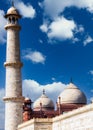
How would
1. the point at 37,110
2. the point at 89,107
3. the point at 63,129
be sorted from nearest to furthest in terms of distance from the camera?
the point at 89,107, the point at 63,129, the point at 37,110

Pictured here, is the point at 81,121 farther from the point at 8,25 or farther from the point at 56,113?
the point at 56,113

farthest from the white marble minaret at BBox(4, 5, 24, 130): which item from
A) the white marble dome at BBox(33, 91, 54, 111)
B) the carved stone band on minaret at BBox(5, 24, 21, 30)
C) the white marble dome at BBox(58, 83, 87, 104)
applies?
the white marble dome at BBox(33, 91, 54, 111)

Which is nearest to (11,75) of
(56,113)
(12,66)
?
(12,66)

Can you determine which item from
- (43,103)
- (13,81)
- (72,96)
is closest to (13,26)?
(13,81)

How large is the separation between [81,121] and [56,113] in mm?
18483

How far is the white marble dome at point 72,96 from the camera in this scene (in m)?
35.6

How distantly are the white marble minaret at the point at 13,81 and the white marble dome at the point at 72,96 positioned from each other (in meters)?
8.47

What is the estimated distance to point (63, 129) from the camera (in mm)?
18828

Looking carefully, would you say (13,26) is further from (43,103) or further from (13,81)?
(43,103)

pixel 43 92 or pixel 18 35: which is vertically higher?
pixel 18 35

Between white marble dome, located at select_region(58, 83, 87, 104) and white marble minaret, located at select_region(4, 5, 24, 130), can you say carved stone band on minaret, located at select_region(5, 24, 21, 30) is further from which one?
white marble dome, located at select_region(58, 83, 87, 104)

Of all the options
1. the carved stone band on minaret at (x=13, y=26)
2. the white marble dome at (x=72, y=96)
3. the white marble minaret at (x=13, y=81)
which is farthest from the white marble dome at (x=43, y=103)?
the carved stone band on minaret at (x=13, y=26)

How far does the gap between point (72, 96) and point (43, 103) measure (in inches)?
149

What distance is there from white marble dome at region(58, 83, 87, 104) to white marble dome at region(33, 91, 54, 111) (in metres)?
2.40
